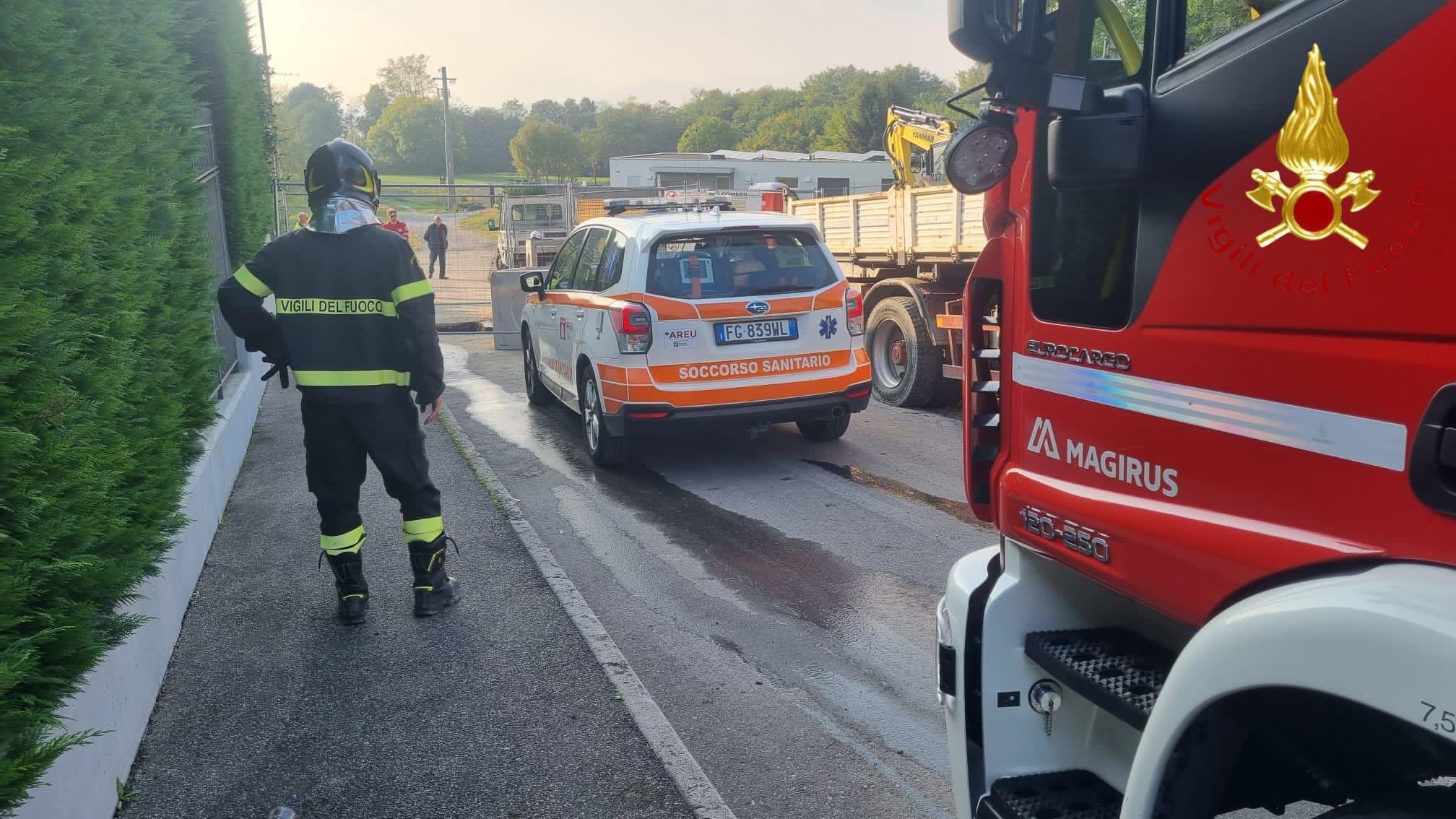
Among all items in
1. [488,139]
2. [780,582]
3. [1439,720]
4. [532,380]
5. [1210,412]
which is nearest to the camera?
[1439,720]

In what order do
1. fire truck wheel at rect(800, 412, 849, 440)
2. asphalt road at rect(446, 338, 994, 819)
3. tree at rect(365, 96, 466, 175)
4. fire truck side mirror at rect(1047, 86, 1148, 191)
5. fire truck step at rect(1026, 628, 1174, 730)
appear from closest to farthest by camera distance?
1. fire truck side mirror at rect(1047, 86, 1148, 191)
2. fire truck step at rect(1026, 628, 1174, 730)
3. asphalt road at rect(446, 338, 994, 819)
4. fire truck wheel at rect(800, 412, 849, 440)
5. tree at rect(365, 96, 466, 175)

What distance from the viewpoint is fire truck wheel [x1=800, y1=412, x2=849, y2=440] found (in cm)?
834

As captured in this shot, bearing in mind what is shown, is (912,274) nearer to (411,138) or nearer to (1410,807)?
(1410,807)

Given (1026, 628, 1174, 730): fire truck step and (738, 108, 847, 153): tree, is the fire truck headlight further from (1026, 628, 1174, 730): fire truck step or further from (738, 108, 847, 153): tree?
(738, 108, 847, 153): tree

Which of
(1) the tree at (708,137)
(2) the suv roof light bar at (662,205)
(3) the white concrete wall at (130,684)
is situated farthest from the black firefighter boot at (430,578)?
(1) the tree at (708,137)

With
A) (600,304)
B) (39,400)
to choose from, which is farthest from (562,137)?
(39,400)

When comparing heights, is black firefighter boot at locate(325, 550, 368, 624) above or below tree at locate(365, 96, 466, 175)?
below

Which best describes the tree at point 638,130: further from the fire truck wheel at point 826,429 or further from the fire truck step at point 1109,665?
the fire truck step at point 1109,665

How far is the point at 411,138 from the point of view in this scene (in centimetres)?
9481

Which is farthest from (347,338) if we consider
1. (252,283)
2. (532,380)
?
(532,380)

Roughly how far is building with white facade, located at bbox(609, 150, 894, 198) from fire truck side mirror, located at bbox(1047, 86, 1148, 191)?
44.1 metres

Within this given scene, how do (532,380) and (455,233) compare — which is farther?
(455,233)

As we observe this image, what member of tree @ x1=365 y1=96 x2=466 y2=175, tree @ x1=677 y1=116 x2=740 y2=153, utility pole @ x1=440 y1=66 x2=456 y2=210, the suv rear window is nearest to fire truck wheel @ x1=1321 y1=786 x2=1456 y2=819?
the suv rear window

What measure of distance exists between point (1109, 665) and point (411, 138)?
329 ft
